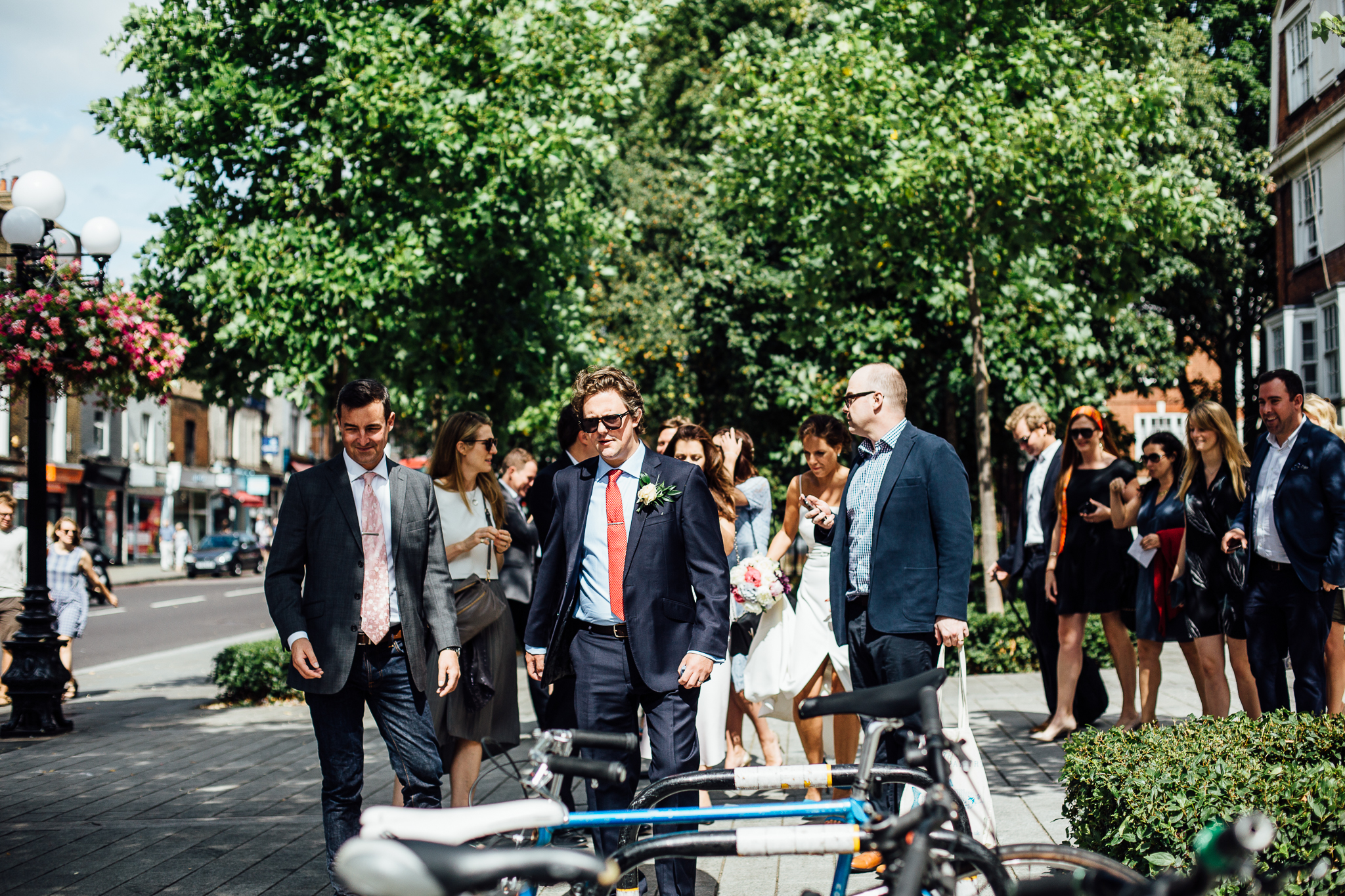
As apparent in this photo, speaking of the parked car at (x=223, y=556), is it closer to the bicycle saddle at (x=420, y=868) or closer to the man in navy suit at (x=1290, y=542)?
the man in navy suit at (x=1290, y=542)

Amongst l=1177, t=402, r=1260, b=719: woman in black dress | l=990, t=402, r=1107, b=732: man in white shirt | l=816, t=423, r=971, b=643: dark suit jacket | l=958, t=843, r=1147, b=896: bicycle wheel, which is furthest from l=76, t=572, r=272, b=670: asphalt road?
l=958, t=843, r=1147, b=896: bicycle wheel

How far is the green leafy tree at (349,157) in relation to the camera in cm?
1089

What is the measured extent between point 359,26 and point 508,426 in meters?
4.62

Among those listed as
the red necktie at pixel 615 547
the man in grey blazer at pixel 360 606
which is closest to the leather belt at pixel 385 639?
the man in grey blazer at pixel 360 606

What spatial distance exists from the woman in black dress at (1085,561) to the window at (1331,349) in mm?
14844

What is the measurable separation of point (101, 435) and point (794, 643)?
46356 mm

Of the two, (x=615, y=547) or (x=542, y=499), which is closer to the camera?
(x=615, y=547)

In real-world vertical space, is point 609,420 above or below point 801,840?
above

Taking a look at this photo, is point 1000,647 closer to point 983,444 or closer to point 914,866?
point 983,444

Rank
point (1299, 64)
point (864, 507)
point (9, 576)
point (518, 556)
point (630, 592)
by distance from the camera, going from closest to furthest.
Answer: point (630, 592), point (864, 507), point (518, 556), point (9, 576), point (1299, 64)

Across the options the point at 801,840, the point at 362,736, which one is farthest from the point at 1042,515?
the point at 801,840

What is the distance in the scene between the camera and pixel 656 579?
4.39 meters

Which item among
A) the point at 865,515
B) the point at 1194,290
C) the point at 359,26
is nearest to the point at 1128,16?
the point at 359,26

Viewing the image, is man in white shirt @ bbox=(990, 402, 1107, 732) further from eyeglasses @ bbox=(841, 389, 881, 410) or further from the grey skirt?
the grey skirt
